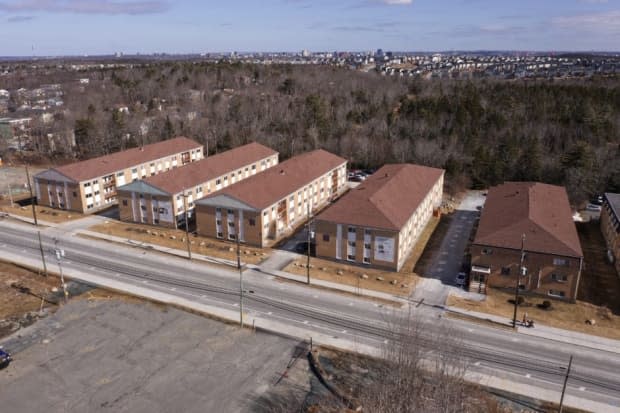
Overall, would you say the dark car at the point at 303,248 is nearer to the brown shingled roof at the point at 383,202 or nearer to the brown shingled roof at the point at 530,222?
the brown shingled roof at the point at 383,202

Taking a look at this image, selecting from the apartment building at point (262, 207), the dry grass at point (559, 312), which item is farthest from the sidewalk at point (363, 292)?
the apartment building at point (262, 207)

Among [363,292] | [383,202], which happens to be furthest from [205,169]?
[363,292]

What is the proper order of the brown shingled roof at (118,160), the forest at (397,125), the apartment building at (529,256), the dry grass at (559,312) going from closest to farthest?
the dry grass at (559,312) < the apartment building at (529,256) < the brown shingled roof at (118,160) < the forest at (397,125)

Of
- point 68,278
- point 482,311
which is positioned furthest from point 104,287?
point 482,311

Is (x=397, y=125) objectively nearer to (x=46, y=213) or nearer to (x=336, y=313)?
(x=336, y=313)

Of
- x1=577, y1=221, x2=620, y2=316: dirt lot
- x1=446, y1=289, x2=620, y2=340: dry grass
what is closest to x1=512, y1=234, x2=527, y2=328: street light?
x1=446, y1=289, x2=620, y2=340: dry grass

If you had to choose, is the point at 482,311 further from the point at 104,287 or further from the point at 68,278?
the point at 68,278
